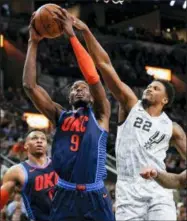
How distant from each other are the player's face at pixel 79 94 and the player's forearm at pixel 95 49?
298 millimetres

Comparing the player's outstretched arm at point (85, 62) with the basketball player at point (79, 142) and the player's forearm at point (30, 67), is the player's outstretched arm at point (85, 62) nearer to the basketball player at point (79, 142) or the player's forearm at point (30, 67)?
the basketball player at point (79, 142)

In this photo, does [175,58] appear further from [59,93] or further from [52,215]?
[52,215]

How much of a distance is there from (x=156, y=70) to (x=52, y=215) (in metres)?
20.3

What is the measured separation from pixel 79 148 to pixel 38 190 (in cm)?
157

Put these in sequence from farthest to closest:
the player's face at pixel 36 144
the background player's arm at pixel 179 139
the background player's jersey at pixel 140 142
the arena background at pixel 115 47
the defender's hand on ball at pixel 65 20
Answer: the arena background at pixel 115 47
the player's face at pixel 36 144
the background player's arm at pixel 179 139
the background player's jersey at pixel 140 142
the defender's hand on ball at pixel 65 20

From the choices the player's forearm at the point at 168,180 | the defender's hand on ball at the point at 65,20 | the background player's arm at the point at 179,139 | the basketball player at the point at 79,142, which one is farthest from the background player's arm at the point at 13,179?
the player's forearm at the point at 168,180

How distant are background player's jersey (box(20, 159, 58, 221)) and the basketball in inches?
75.7

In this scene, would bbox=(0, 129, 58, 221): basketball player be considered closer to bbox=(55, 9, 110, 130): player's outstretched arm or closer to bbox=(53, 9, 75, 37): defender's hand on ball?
bbox=(55, 9, 110, 130): player's outstretched arm

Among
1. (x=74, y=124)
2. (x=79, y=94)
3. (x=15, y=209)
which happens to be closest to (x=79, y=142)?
(x=74, y=124)

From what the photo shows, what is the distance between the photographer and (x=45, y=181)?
291 inches

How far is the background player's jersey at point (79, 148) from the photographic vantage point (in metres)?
5.87

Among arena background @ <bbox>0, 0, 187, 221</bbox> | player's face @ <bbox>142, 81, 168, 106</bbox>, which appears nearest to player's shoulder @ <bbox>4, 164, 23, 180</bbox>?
player's face @ <bbox>142, 81, 168, 106</bbox>

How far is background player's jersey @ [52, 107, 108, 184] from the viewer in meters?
A: 5.87

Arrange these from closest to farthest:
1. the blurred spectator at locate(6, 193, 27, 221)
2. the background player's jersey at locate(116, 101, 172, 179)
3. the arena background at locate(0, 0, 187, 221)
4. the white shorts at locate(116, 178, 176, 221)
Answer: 1. the white shorts at locate(116, 178, 176, 221)
2. the background player's jersey at locate(116, 101, 172, 179)
3. the blurred spectator at locate(6, 193, 27, 221)
4. the arena background at locate(0, 0, 187, 221)
